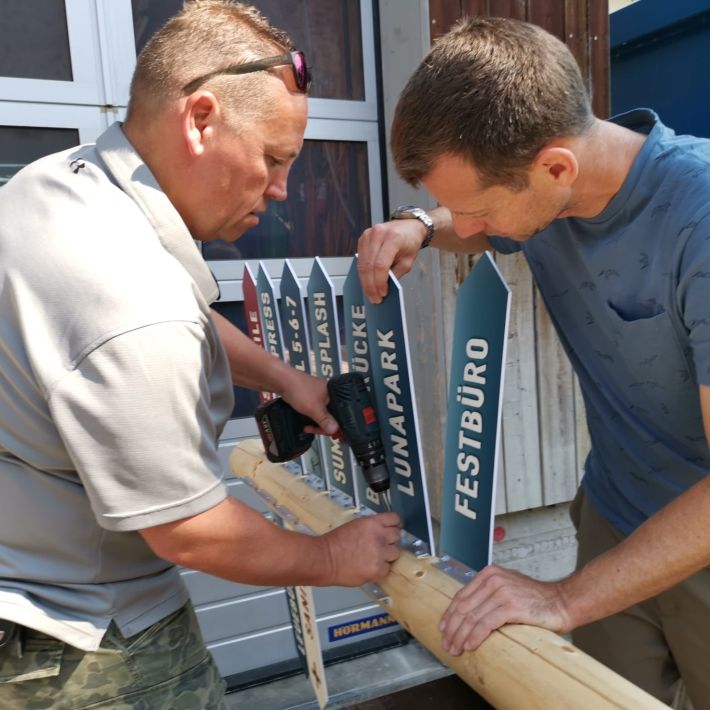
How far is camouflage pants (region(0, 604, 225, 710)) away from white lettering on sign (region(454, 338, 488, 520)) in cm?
66

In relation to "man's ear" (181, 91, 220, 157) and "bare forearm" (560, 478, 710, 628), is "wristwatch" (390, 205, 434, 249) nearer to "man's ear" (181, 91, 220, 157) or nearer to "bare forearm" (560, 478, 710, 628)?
"man's ear" (181, 91, 220, 157)

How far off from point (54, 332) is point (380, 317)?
65cm

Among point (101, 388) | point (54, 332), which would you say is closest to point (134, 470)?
point (101, 388)

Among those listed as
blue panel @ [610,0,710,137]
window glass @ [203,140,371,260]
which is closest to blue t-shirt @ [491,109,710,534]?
window glass @ [203,140,371,260]

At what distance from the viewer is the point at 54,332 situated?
105cm

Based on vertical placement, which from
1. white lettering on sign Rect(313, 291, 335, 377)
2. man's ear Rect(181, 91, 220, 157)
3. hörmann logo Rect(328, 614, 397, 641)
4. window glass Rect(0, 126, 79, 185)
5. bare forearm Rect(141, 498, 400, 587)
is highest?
window glass Rect(0, 126, 79, 185)

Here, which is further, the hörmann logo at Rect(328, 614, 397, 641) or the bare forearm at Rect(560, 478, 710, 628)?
the hörmann logo at Rect(328, 614, 397, 641)

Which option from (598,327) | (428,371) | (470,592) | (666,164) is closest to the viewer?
(470,592)

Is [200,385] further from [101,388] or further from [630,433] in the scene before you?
[630,433]

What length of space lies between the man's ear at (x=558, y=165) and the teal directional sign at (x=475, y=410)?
28cm

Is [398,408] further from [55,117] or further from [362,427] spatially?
[55,117]

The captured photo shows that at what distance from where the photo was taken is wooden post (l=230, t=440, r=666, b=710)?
1.01m

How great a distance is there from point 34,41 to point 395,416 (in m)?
2.33

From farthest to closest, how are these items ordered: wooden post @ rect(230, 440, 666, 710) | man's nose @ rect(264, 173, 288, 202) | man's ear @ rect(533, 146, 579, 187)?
man's nose @ rect(264, 173, 288, 202) < man's ear @ rect(533, 146, 579, 187) < wooden post @ rect(230, 440, 666, 710)
